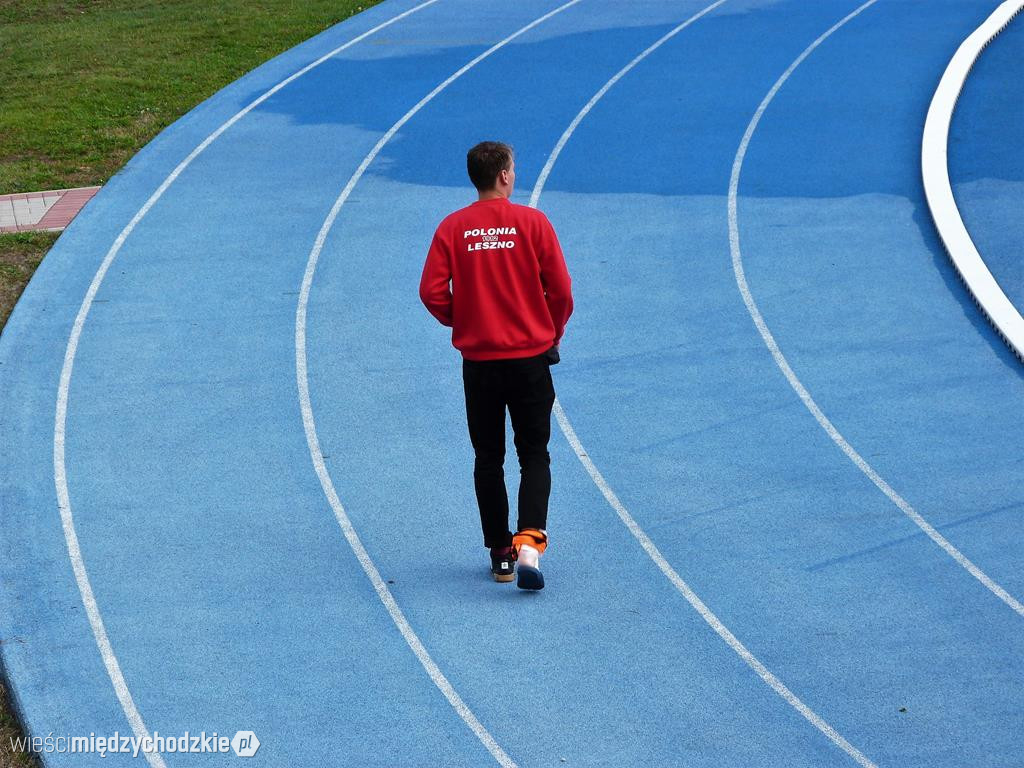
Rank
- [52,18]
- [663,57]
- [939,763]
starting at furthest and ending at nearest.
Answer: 1. [52,18]
2. [663,57]
3. [939,763]

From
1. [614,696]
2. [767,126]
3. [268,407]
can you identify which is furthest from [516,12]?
[614,696]

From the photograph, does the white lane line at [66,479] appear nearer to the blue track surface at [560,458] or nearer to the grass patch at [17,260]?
the blue track surface at [560,458]

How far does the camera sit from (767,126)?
43.5ft

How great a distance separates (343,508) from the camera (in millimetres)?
6945

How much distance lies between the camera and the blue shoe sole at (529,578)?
5.88 meters

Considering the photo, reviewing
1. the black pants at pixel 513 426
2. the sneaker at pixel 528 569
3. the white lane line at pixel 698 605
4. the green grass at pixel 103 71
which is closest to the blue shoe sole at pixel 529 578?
the sneaker at pixel 528 569

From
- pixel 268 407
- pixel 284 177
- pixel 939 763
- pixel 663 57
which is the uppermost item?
A: pixel 663 57

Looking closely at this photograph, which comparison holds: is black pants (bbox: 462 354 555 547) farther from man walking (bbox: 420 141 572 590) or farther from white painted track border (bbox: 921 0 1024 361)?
white painted track border (bbox: 921 0 1024 361)

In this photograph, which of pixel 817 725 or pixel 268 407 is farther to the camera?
pixel 268 407

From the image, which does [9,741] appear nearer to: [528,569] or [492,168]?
[528,569]

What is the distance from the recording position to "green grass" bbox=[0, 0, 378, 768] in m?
12.8

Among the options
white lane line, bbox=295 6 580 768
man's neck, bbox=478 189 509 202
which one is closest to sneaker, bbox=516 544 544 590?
white lane line, bbox=295 6 580 768

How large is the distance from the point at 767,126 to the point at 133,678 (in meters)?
9.73

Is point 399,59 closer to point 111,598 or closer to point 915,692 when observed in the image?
point 111,598
